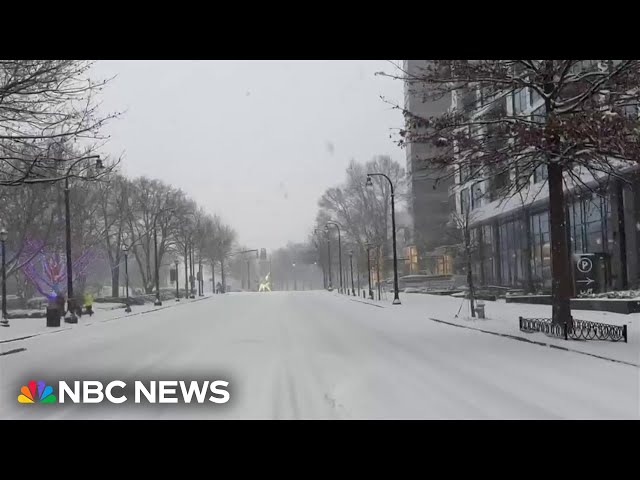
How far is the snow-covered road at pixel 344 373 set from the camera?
9016 mm

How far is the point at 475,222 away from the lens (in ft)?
204

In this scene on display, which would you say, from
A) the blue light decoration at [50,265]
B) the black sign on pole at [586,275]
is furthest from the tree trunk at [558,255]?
the blue light decoration at [50,265]

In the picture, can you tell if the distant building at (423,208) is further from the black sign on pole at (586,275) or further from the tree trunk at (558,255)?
the tree trunk at (558,255)

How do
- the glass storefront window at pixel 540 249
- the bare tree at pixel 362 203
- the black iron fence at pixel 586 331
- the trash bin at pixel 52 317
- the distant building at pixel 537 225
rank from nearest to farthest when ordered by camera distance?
the black iron fence at pixel 586 331, the trash bin at pixel 52 317, the distant building at pixel 537 225, the glass storefront window at pixel 540 249, the bare tree at pixel 362 203

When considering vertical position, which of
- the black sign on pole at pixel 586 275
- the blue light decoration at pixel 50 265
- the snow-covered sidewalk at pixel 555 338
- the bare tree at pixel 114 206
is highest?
the bare tree at pixel 114 206

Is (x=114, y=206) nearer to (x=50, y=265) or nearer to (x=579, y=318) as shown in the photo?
(x=50, y=265)

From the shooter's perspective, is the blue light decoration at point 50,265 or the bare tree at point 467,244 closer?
the bare tree at point 467,244

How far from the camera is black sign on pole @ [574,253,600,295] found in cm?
3541

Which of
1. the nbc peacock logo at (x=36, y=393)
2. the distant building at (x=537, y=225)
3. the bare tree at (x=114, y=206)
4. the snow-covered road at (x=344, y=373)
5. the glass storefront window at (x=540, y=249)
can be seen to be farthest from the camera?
the bare tree at (x=114, y=206)

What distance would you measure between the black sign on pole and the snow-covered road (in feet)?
51.0

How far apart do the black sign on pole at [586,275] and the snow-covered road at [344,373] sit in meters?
15.5

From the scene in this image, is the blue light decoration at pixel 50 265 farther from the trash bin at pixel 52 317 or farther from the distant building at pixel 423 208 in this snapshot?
the distant building at pixel 423 208

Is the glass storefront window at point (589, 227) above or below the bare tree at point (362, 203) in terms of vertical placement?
below

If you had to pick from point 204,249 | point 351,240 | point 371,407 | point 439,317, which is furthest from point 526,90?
point 204,249
